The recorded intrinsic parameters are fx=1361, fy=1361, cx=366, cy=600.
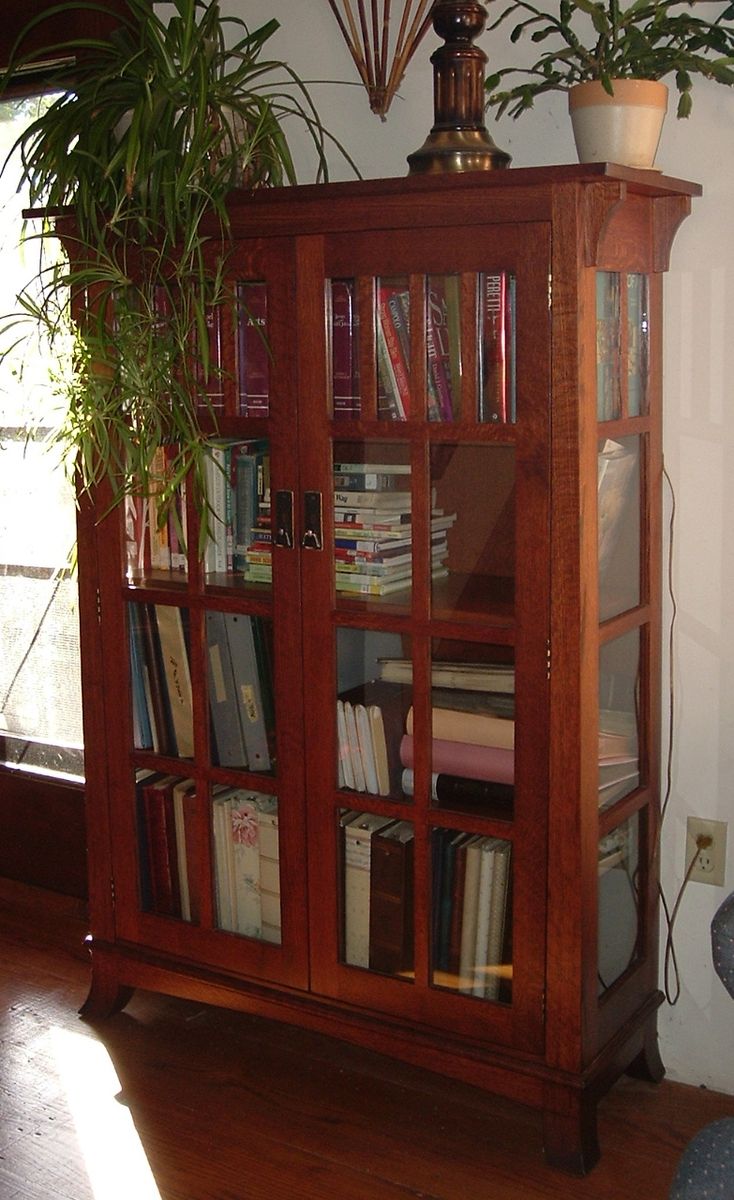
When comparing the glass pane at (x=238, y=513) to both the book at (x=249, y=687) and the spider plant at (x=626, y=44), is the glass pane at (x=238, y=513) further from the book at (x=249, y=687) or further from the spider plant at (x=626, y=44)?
the spider plant at (x=626, y=44)

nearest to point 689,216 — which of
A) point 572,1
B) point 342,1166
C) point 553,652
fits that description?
point 572,1

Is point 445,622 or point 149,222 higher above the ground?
point 149,222

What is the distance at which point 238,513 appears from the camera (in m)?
2.20

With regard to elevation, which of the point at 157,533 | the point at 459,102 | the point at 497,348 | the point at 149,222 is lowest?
the point at 157,533

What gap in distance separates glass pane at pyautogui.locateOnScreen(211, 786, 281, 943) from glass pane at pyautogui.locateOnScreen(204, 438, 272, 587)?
371 millimetres

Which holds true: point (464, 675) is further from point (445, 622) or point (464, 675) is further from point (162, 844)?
point (162, 844)

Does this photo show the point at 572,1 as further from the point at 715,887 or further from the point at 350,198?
the point at 715,887

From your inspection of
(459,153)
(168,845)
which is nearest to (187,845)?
(168,845)

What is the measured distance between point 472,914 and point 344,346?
0.87m

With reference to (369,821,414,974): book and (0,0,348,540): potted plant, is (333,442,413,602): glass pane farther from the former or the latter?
(369,821,414,974): book

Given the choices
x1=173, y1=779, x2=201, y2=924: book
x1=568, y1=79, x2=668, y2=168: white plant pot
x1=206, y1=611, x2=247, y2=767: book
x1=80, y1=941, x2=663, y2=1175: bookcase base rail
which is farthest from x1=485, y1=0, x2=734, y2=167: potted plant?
x1=80, y1=941, x2=663, y2=1175: bookcase base rail

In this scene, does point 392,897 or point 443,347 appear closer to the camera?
point 443,347

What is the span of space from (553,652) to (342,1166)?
0.85 metres

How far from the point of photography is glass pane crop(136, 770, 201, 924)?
7.69ft
